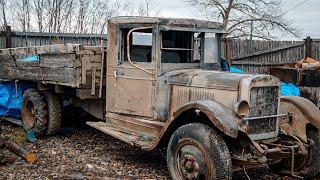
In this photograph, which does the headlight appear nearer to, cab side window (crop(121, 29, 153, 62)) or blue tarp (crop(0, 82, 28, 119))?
cab side window (crop(121, 29, 153, 62))

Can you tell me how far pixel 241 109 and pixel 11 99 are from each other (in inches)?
238

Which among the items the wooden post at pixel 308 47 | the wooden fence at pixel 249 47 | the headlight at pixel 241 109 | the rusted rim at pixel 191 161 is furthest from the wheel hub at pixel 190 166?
the wooden post at pixel 308 47

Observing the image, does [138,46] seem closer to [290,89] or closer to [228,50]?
[290,89]

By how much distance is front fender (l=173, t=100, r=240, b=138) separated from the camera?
16.7 ft

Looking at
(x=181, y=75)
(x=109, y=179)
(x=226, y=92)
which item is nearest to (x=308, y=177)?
(x=226, y=92)

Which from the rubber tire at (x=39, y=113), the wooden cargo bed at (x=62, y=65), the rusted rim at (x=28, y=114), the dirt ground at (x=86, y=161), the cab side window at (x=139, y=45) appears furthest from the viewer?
the rusted rim at (x=28, y=114)

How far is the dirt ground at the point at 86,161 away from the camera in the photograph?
246 inches

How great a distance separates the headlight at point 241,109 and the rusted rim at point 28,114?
4691 mm

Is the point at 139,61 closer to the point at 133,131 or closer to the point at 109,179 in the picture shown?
the point at 133,131

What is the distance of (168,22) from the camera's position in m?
6.43

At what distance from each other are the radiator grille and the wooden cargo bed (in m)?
2.86

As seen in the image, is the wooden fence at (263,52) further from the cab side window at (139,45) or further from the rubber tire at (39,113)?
the cab side window at (139,45)

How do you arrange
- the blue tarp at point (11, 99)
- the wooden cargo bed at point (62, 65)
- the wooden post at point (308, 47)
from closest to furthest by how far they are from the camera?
1. the wooden cargo bed at point (62, 65)
2. the blue tarp at point (11, 99)
3. the wooden post at point (308, 47)

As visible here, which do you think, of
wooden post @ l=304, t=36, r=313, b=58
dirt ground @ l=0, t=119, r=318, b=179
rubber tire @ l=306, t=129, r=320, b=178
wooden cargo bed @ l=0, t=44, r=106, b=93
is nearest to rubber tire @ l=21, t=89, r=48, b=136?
dirt ground @ l=0, t=119, r=318, b=179
